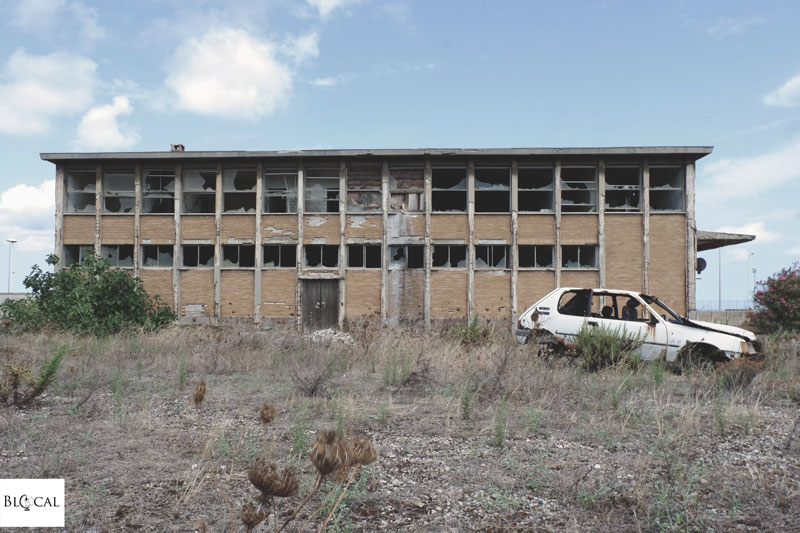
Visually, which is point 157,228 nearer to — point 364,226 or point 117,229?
point 117,229

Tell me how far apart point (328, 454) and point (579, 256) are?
19.1 metres

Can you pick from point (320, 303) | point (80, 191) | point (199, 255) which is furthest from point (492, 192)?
point (80, 191)

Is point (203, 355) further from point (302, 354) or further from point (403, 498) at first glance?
point (403, 498)

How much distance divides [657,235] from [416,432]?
663 inches

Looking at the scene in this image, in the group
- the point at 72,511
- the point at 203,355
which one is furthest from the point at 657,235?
the point at 72,511

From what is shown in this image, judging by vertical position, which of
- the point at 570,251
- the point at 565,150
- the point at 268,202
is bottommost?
the point at 570,251

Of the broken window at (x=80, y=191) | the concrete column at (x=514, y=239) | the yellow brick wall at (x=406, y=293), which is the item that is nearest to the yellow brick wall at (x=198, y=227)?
the broken window at (x=80, y=191)

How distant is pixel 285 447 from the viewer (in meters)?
4.73

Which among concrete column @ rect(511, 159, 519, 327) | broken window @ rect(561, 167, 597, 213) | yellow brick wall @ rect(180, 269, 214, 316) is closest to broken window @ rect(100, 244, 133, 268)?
yellow brick wall @ rect(180, 269, 214, 316)

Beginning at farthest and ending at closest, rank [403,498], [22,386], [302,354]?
[302,354] → [22,386] → [403,498]

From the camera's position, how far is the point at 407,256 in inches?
771

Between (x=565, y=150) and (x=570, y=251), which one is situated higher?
(x=565, y=150)

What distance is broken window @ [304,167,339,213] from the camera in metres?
20.2

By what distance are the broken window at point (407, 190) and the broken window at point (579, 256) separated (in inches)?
224
